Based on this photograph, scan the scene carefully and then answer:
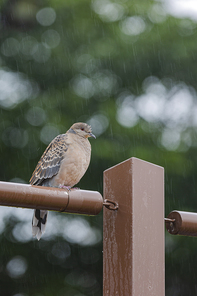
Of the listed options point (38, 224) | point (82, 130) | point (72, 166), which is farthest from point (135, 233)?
point (82, 130)

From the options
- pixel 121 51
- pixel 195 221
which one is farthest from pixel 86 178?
pixel 195 221

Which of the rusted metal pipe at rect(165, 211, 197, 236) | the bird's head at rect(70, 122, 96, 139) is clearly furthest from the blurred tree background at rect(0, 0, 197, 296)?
the rusted metal pipe at rect(165, 211, 197, 236)

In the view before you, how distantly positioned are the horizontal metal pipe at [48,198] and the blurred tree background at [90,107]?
14.5 ft

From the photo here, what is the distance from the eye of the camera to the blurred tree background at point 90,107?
6.05 metres

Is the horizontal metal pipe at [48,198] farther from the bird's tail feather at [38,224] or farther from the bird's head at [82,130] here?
the bird's head at [82,130]

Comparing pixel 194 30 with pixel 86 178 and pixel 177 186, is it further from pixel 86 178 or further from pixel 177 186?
pixel 86 178

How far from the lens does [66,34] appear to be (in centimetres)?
688

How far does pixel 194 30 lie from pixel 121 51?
136 centimetres

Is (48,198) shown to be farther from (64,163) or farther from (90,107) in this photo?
(90,107)

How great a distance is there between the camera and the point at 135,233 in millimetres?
1438

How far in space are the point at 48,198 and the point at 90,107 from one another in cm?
508

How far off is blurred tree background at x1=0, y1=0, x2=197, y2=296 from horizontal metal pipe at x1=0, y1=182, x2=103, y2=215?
14.5 ft

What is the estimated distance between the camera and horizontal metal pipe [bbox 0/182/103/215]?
1383 mm

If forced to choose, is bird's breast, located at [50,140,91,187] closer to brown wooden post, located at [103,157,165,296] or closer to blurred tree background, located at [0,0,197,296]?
brown wooden post, located at [103,157,165,296]
